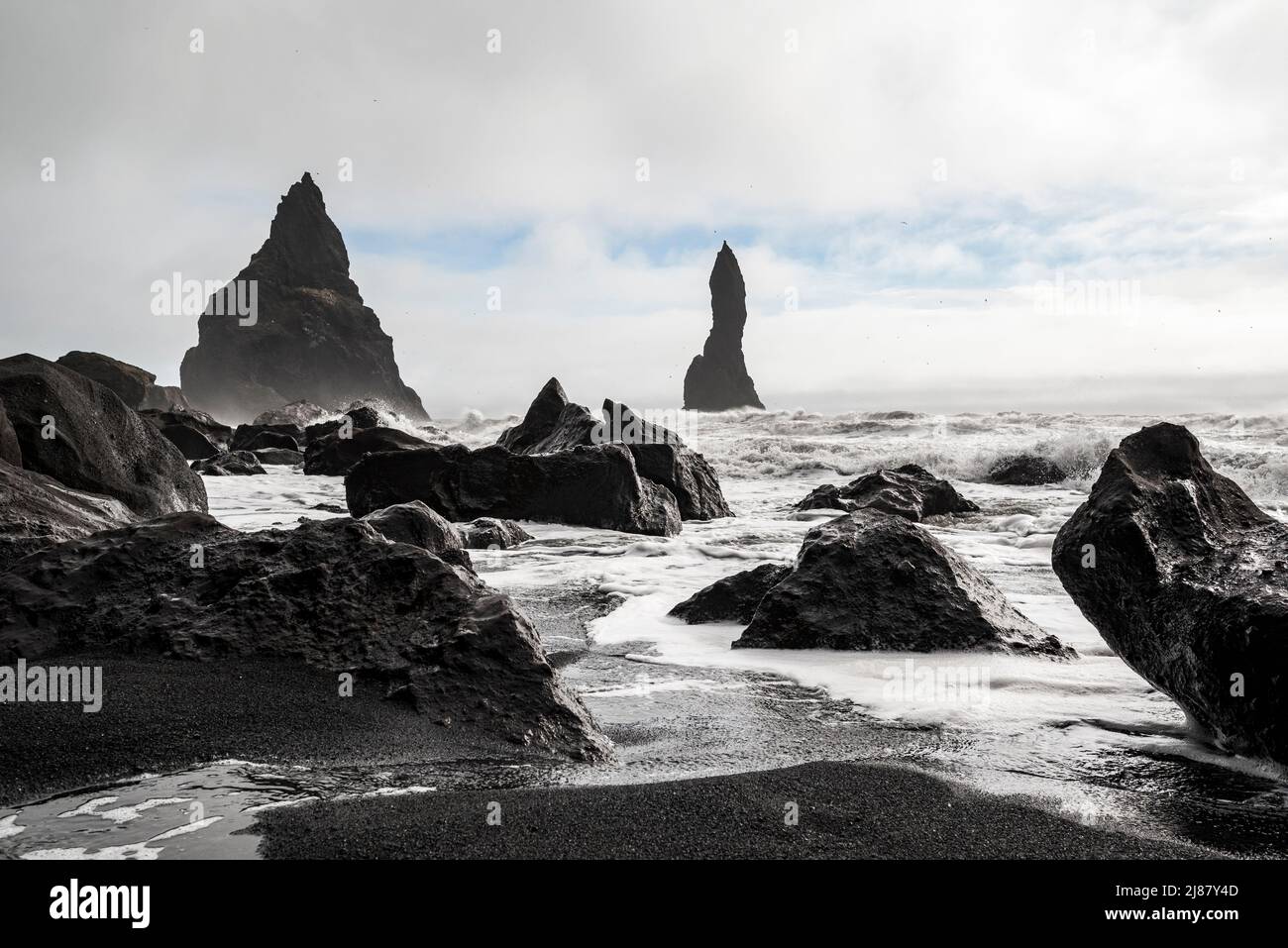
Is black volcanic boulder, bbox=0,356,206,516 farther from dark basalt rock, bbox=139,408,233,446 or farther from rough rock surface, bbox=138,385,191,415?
rough rock surface, bbox=138,385,191,415

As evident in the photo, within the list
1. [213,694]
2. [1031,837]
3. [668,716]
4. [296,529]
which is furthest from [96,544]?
[1031,837]

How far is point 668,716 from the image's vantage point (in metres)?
3.54

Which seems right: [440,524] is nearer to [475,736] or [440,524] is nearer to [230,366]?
[475,736]

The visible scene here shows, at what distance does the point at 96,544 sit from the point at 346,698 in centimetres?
151

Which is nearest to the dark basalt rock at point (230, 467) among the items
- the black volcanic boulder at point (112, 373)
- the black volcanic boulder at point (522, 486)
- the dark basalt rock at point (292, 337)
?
the black volcanic boulder at point (522, 486)

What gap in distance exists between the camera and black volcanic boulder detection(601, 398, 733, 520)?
11.2 m

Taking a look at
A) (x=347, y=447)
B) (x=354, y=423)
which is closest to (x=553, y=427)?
(x=347, y=447)

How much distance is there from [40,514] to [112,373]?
28746mm

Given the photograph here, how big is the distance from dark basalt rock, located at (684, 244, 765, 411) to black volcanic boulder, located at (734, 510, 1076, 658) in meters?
91.3

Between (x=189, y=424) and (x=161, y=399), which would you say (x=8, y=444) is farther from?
(x=161, y=399)

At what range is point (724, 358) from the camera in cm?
9775

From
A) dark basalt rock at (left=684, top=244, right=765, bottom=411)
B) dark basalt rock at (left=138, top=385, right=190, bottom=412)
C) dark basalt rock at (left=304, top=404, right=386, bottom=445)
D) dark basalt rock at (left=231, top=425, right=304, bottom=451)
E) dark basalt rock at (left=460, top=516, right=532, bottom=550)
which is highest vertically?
dark basalt rock at (left=684, top=244, right=765, bottom=411)

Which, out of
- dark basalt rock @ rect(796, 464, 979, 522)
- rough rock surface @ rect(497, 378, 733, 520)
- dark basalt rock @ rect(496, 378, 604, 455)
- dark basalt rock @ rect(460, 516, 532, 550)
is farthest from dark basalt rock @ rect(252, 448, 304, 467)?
dark basalt rock @ rect(796, 464, 979, 522)

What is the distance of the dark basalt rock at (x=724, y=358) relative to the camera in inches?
3819
